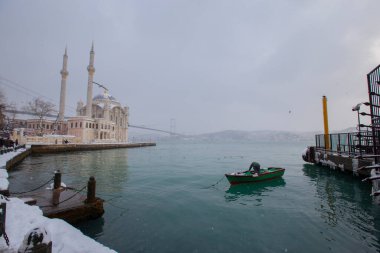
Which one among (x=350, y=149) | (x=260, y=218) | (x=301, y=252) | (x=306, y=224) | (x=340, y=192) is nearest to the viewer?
(x=301, y=252)

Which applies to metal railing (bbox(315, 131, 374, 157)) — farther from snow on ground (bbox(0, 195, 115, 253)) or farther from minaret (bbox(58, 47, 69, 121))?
minaret (bbox(58, 47, 69, 121))

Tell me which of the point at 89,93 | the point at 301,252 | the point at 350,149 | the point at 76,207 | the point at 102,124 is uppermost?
the point at 89,93

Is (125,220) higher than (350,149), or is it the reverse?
(350,149)

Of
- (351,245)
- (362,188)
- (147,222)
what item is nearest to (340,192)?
(362,188)

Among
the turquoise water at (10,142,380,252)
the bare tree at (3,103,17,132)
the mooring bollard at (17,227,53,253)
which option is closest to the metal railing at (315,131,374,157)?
the turquoise water at (10,142,380,252)

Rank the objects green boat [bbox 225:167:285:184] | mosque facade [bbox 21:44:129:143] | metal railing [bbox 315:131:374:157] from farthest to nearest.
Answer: mosque facade [bbox 21:44:129:143] → metal railing [bbox 315:131:374:157] → green boat [bbox 225:167:285:184]

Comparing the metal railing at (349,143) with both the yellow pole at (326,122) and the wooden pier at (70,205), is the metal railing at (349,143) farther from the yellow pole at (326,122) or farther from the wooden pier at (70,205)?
the wooden pier at (70,205)

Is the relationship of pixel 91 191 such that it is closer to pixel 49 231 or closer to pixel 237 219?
pixel 49 231

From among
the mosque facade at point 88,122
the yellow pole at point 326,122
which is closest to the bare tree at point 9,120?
the mosque facade at point 88,122

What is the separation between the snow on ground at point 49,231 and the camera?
182 inches

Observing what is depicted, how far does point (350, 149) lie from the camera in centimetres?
1923

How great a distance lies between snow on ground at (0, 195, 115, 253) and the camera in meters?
4.62

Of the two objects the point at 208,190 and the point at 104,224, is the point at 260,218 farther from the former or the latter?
the point at 104,224

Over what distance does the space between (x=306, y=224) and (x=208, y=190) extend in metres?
6.95
